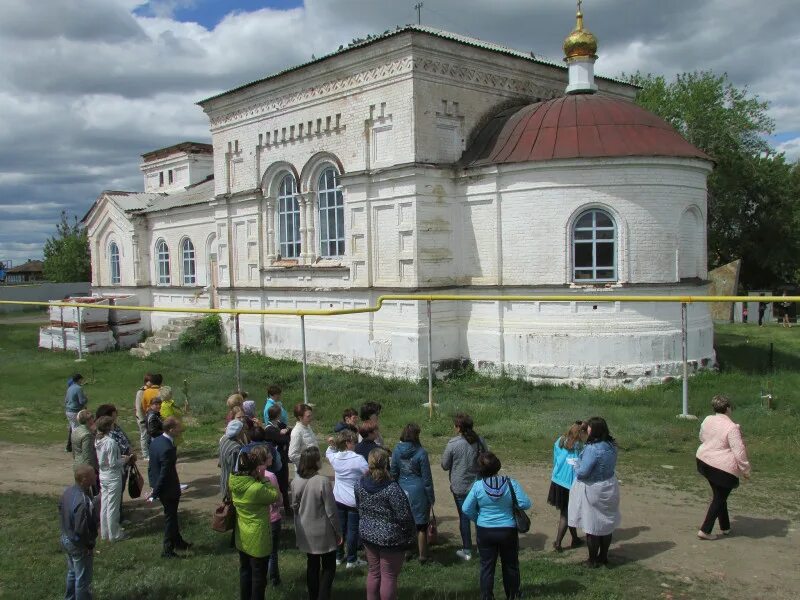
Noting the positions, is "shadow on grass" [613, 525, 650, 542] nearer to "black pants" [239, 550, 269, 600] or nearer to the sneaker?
the sneaker

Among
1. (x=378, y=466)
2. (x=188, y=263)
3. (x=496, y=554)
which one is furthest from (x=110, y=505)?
(x=188, y=263)

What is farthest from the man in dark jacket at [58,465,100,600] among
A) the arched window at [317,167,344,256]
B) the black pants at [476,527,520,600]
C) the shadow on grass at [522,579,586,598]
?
the arched window at [317,167,344,256]

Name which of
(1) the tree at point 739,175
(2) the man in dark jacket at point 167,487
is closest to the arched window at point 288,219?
(2) the man in dark jacket at point 167,487

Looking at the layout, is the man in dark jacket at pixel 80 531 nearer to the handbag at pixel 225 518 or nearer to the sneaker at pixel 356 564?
the handbag at pixel 225 518

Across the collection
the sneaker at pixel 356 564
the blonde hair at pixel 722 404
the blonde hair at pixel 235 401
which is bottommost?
the sneaker at pixel 356 564

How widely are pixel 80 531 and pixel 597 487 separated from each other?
483cm

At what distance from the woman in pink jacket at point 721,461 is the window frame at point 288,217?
14.9 meters

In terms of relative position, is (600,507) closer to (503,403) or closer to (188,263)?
(503,403)

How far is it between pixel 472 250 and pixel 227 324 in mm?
9845

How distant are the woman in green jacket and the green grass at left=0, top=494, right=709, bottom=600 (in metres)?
0.66

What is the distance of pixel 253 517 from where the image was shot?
6375 millimetres

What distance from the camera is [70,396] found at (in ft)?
40.8

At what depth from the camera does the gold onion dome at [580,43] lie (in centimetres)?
1902

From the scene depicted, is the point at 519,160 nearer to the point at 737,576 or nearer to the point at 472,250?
the point at 472,250
